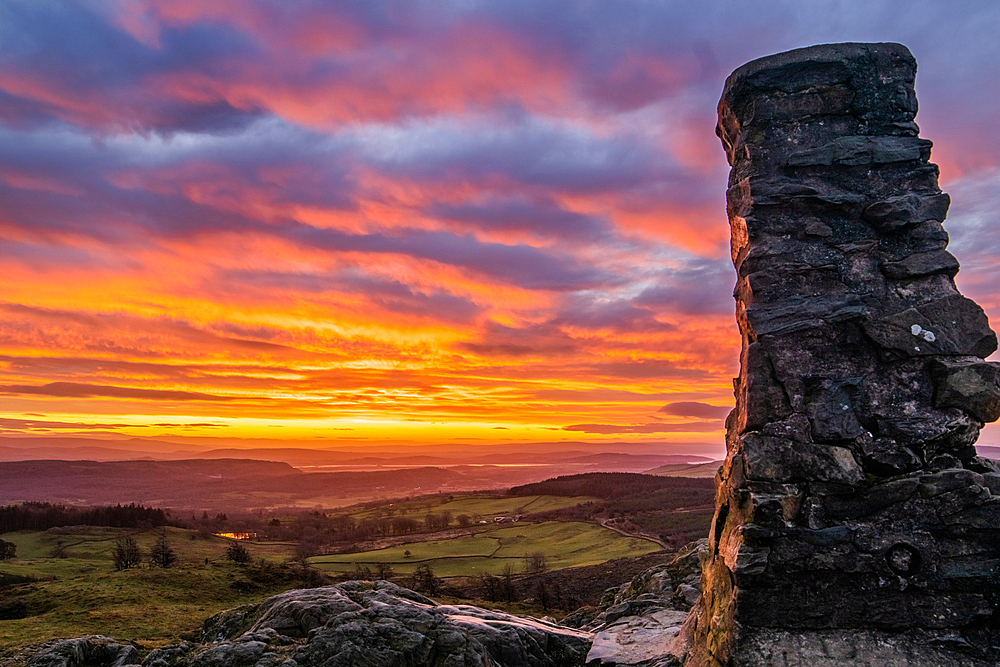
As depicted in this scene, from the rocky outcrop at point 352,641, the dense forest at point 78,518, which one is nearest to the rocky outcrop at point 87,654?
the rocky outcrop at point 352,641

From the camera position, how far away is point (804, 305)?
14.4m

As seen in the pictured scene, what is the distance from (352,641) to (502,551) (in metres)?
87.5

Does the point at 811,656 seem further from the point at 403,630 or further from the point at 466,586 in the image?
the point at 466,586

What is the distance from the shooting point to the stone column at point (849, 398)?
42.8ft

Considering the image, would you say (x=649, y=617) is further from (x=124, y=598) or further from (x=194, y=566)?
(x=194, y=566)

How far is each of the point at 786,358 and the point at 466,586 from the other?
68042 millimetres

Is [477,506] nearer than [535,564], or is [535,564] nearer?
[535,564]

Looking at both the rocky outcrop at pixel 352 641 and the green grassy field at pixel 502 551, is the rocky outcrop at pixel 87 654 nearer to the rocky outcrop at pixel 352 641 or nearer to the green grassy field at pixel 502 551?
the rocky outcrop at pixel 352 641

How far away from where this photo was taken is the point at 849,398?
1397 cm

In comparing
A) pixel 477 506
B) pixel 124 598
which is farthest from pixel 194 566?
pixel 477 506

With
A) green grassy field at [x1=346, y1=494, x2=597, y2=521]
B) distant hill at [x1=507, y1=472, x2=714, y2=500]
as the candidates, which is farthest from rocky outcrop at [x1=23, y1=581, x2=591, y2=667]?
distant hill at [x1=507, y1=472, x2=714, y2=500]

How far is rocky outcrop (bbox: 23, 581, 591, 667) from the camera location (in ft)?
54.5

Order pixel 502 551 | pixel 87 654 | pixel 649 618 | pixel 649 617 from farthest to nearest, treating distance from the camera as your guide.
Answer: pixel 502 551, pixel 649 617, pixel 649 618, pixel 87 654

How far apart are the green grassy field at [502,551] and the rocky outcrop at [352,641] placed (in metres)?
64.6
